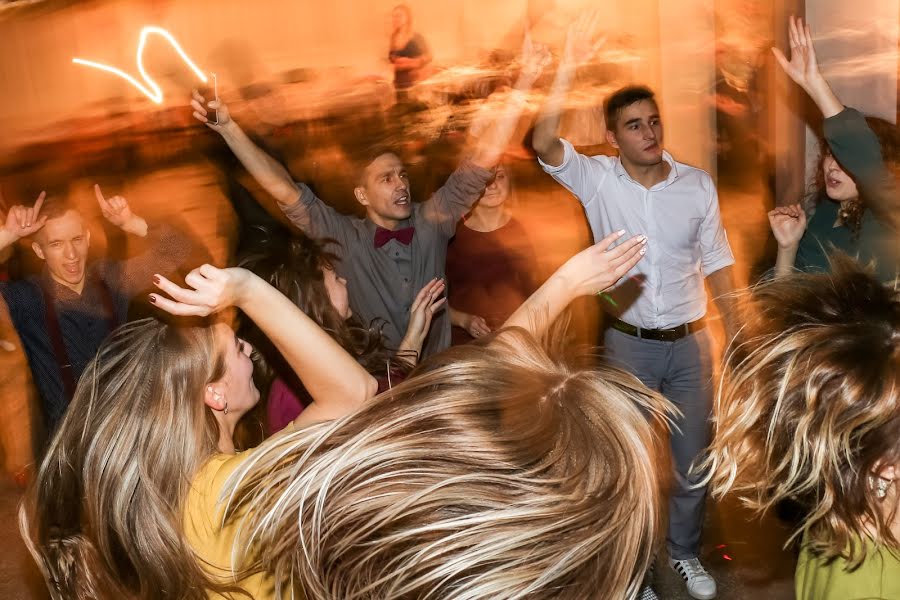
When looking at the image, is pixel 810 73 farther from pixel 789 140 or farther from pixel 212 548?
pixel 212 548

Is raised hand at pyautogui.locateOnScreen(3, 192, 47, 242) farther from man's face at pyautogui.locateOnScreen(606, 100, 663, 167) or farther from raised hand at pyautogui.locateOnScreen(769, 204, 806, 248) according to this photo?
raised hand at pyautogui.locateOnScreen(769, 204, 806, 248)

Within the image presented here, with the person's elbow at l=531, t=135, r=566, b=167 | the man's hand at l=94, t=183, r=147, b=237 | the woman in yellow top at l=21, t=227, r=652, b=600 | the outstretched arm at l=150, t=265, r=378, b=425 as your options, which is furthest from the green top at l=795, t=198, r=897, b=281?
the man's hand at l=94, t=183, r=147, b=237

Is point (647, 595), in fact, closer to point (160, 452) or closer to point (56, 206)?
point (160, 452)

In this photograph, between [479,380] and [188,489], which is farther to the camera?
[188,489]

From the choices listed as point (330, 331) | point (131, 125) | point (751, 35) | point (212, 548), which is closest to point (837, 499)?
point (212, 548)

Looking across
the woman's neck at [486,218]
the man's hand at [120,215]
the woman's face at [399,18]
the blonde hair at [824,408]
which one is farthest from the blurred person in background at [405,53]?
the blonde hair at [824,408]

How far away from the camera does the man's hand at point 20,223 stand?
259 cm

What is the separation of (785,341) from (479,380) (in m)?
0.44

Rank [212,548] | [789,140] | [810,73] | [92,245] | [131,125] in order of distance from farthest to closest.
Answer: [789,140], [131,125], [92,245], [810,73], [212,548]

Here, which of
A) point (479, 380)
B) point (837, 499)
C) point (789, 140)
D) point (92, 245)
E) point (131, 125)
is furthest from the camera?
point (789, 140)

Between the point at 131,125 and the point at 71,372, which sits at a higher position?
the point at 131,125

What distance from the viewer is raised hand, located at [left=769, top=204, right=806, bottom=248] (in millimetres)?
2479

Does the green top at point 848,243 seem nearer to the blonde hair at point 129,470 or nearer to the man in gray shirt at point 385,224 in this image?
the man in gray shirt at point 385,224

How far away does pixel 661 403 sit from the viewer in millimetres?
988
